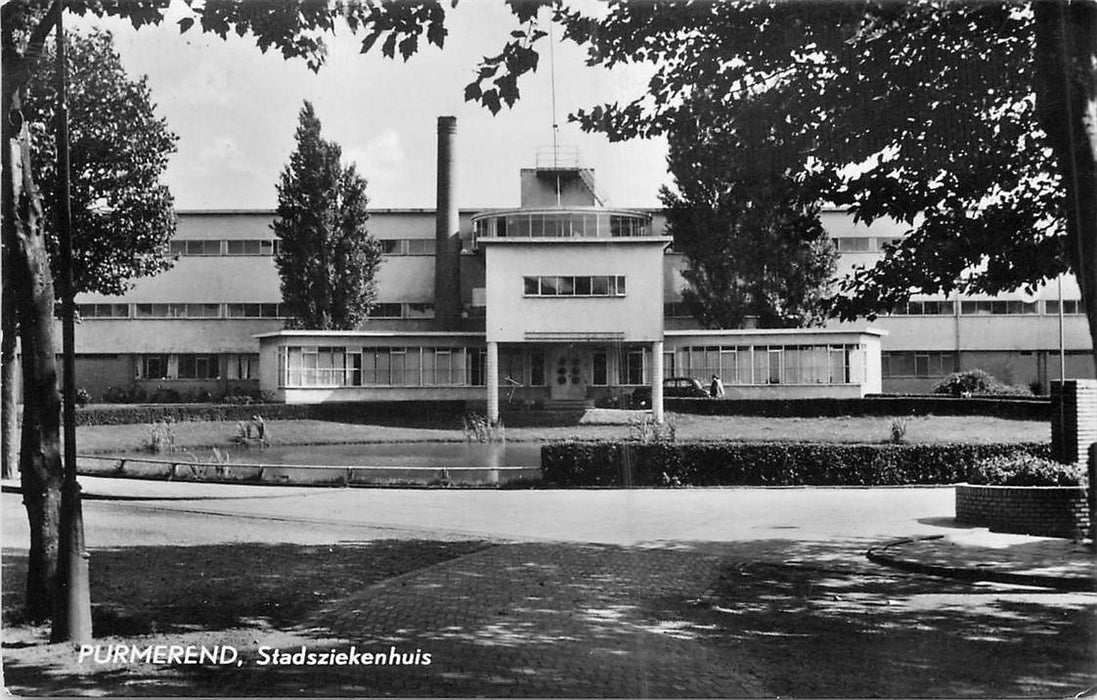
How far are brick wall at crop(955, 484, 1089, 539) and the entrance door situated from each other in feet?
89.5

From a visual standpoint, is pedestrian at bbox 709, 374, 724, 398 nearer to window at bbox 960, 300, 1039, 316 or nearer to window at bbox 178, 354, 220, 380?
window at bbox 960, 300, 1039, 316

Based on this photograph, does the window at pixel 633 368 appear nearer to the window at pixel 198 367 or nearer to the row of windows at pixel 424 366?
the row of windows at pixel 424 366

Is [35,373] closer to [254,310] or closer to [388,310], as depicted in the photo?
[254,310]

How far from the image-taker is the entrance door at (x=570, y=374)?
40.0 meters

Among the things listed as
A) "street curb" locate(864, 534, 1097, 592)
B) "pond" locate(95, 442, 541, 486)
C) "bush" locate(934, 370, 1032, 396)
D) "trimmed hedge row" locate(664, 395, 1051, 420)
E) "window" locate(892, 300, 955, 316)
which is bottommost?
"street curb" locate(864, 534, 1097, 592)

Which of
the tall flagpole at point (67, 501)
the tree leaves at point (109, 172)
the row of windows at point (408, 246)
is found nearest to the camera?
the tall flagpole at point (67, 501)

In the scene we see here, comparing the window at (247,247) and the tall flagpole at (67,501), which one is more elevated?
the window at (247,247)

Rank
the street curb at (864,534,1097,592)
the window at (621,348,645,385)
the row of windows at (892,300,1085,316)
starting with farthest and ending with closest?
the row of windows at (892,300,1085,316)
the window at (621,348,645,385)
the street curb at (864,534,1097,592)

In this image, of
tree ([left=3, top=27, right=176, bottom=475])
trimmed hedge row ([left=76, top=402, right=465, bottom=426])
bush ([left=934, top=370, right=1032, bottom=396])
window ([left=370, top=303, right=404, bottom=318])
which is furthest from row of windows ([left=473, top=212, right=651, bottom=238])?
tree ([left=3, top=27, right=176, bottom=475])

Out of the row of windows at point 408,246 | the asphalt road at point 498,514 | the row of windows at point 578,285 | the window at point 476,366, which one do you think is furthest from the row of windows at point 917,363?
the asphalt road at point 498,514

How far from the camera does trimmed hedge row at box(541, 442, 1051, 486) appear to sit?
17500mm

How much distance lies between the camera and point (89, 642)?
673cm

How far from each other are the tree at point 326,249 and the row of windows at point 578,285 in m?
7.08

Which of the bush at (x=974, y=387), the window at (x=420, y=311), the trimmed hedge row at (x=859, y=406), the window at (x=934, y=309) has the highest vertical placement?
the window at (x=420, y=311)
